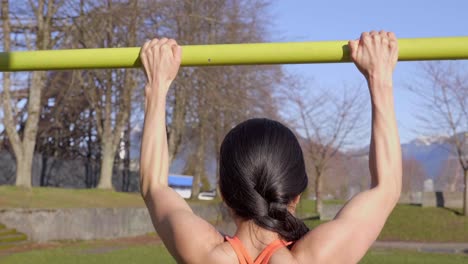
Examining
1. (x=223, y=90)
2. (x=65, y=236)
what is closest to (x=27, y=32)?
(x=223, y=90)

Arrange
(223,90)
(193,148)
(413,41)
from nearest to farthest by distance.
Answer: (413,41) → (223,90) → (193,148)

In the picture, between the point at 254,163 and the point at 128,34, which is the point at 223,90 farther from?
the point at 254,163

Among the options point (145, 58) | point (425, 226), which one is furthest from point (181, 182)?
point (145, 58)

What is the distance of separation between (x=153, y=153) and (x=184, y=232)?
305 millimetres

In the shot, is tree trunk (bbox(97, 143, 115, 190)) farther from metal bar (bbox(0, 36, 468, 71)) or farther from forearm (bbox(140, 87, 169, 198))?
forearm (bbox(140, 87, 169, 198))

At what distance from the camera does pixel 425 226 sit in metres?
28.8

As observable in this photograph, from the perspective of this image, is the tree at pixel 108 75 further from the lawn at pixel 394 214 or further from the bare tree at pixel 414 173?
the bare tree at pixel 414 173

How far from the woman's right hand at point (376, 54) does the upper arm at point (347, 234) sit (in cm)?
40

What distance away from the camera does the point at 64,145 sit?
4675 centimetres

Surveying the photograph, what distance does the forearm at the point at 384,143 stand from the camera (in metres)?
1.97

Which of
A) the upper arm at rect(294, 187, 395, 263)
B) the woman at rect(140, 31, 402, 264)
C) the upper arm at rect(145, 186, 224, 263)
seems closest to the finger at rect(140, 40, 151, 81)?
the woman at rect(140, 31, 402, 264)

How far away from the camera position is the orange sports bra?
181 cm

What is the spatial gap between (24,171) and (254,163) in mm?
27388

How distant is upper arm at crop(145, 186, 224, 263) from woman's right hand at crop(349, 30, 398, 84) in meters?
0.66
